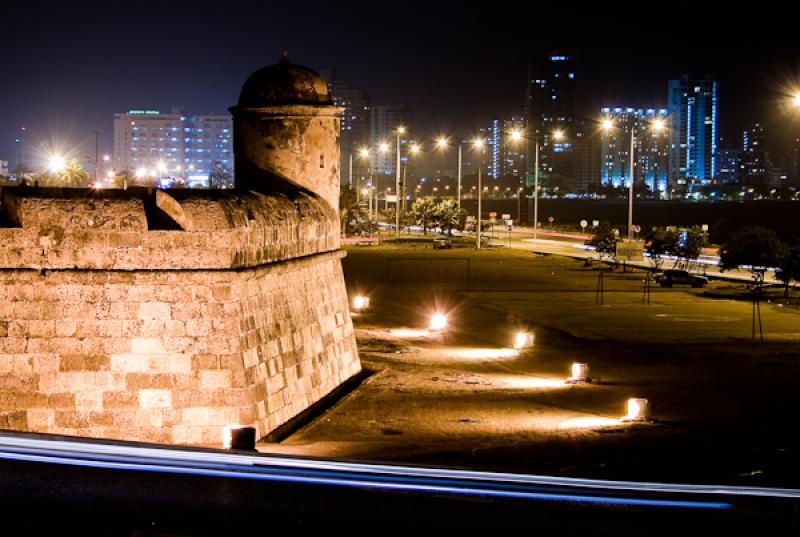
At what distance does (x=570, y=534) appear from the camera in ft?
18.9

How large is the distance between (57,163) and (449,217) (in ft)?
94.3

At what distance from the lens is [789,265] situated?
127ft

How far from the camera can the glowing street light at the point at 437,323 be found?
30.7 meters

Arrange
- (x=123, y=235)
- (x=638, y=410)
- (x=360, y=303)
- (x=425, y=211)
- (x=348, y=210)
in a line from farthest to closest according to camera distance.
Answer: (x=425, y=211) < (x=348, y=210) < (x=360, y=303) < (x=638, y=410) < (x=123, y=235)

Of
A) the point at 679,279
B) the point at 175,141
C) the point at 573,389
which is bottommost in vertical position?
the point at 573,389

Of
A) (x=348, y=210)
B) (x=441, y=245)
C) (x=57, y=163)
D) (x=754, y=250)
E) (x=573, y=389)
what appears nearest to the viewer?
(x=573, y=389)

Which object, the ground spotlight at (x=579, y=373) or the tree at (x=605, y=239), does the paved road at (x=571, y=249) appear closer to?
the tree at (x=605, y=239)

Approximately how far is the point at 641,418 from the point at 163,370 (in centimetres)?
785

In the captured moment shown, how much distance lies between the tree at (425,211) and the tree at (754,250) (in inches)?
1761

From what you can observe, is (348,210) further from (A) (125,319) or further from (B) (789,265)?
(A) (125,319)

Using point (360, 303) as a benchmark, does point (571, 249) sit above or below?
above

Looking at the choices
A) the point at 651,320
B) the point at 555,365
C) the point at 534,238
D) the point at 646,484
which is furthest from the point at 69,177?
the point at 646,484

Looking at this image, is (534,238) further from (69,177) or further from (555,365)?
(555,365)

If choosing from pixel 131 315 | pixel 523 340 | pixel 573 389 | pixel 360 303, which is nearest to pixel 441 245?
pixel 360 303
